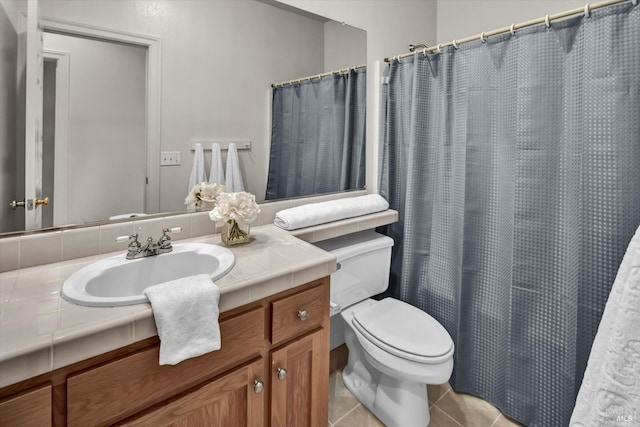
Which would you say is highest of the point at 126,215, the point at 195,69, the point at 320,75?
the point at 320,75

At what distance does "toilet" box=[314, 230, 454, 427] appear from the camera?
4.66ft

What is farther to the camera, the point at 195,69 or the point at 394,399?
the point at 394,399

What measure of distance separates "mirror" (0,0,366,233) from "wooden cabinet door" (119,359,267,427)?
2.35ft

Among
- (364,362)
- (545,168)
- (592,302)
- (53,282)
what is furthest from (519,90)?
(53,282)

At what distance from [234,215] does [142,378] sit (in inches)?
22.8

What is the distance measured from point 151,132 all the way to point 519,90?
1528mm

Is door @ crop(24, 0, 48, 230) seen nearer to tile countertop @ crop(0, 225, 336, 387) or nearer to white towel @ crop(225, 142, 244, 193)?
tile countertop @ crop(0, 225, 336, 387)

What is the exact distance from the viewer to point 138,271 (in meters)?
1.14

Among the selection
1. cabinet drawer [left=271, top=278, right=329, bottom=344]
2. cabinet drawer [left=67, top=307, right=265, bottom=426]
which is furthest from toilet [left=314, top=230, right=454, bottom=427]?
cabinet drawer [left=67, top=307, right=265, bottom=426]

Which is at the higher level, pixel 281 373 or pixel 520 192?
pixel 520 192

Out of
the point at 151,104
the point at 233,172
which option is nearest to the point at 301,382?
the point at 233,172

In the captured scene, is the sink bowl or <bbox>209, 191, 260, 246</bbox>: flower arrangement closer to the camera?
the sink bowl

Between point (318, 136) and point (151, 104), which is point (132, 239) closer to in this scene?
point (151, 104)

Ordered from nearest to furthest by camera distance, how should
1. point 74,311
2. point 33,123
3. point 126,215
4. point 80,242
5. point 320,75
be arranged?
point 74,311
point 33,123
point 80,242
point 126,215
point 320,75
